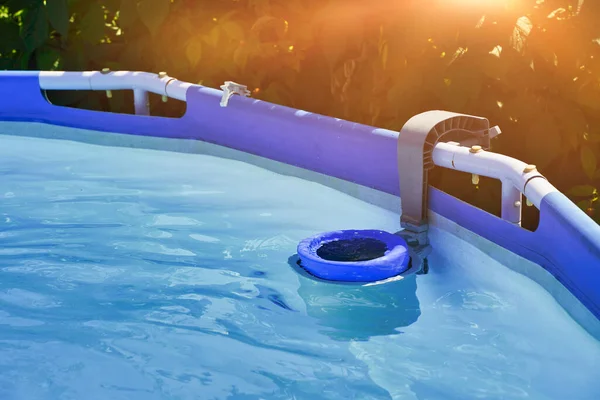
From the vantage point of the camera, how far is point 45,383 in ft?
6.23

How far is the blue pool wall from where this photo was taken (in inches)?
81.0

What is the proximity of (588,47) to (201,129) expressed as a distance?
65.5 inches

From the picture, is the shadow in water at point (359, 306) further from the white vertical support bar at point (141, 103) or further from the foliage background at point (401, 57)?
the white vertical support bar at point (141, 103)

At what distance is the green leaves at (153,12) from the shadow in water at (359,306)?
1910mm

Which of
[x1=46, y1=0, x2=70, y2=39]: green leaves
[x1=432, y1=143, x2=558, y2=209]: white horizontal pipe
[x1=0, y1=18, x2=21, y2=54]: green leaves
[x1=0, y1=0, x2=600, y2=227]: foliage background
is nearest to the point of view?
[x1=432, y1=143, x2=558, y2=209]: white horizontal pipe

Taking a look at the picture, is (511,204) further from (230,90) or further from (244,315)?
(230,90)

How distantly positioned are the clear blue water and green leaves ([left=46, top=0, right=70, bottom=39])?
1.29 metres

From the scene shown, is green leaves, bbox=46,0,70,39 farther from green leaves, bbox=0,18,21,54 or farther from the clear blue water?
the clear blue water

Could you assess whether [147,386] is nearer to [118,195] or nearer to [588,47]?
[118,195]

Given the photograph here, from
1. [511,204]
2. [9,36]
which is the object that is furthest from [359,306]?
[9,36]

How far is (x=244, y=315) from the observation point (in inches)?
87.5

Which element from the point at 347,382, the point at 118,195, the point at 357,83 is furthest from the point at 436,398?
the point at 357,83

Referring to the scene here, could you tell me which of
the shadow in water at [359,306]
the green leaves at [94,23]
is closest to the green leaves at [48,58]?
the green leaves at [94,23]

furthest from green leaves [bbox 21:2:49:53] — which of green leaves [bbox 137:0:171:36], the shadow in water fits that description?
the shadow in water
